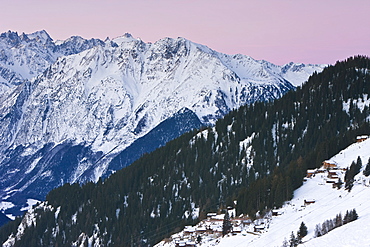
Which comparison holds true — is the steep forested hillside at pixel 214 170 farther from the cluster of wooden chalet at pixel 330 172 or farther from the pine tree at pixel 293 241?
the pine tree at pixel 293 241

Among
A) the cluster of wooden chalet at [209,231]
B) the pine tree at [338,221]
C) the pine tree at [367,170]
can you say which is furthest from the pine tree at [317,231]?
the pine tree at [367,170]

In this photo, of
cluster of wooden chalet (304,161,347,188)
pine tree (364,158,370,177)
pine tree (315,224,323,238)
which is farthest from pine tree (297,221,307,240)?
cluster of wooden chalet (304,161,347,188)

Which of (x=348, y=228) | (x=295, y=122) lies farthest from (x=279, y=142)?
(x=348, y=228)

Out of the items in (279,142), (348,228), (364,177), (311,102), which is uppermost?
(311,102)

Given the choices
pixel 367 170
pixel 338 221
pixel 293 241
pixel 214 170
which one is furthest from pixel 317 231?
pixel 214 170

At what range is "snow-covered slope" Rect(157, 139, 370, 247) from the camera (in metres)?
67.9

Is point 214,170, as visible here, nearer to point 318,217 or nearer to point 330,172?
point 330,172

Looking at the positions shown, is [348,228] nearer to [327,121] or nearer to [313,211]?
[313,211]

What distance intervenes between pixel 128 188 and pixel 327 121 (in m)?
65.6

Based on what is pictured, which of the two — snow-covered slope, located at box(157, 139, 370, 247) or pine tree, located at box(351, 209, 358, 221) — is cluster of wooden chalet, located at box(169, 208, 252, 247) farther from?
pine tree, located at box(351, 209, 358, 221)

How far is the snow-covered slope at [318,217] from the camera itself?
6794 cm

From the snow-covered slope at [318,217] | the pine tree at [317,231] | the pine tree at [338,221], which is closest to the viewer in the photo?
the snow-covered slope at [318,217]

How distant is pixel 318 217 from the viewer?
3374 inches

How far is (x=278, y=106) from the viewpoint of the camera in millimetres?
199125
